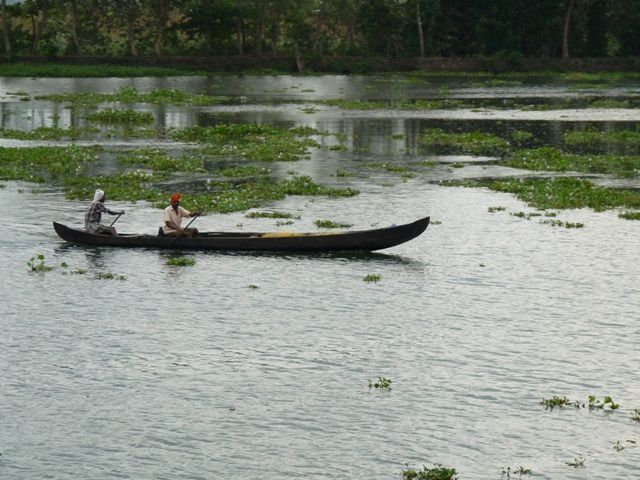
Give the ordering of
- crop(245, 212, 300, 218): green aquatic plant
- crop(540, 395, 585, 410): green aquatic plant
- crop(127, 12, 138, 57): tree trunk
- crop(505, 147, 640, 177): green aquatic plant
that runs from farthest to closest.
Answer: crop(127, 12, 138, 57): tree trunk, crop(505, 147, 640, 177): green aquatic plant, crop(245, 212, 300, 218): green aquatic plant, crop(540, 395, 585, 410): green aquatic plant

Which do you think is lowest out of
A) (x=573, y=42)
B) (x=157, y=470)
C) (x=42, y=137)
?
(x=157, y=470)

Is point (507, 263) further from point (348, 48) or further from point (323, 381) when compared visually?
point (348, 48)

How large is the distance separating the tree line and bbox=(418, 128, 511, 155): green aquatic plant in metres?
76.4

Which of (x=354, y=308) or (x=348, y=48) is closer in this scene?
(x=354, y=308)

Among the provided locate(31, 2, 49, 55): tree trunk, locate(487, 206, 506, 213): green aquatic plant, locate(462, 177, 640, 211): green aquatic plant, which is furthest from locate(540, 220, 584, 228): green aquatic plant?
locate(31, 2, 49, 55): tree trunk

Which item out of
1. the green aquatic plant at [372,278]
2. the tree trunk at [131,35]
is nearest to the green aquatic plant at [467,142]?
the green aquatic plant at [372,278]

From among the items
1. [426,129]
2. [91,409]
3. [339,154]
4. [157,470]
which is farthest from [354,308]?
[426,129]

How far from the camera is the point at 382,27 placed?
493 feet

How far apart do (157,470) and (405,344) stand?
8.69 meters

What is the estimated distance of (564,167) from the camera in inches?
2125

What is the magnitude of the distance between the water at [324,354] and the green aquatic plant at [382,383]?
270mm

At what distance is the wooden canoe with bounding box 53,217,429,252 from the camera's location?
115ft

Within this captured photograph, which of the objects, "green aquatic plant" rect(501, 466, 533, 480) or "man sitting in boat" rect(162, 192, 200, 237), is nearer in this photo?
"green aquatic plant" rect(501, 466, 533, 480)

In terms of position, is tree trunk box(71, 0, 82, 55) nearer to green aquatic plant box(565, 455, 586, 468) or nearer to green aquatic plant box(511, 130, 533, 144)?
green aquatic plant box(511, 130, 533, 144)
